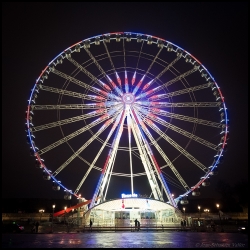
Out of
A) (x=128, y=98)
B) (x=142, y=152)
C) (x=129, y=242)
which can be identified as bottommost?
(x=129, y=242)

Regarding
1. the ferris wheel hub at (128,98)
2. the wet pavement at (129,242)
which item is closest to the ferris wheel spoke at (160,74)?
the ferris wheel hub at (128,98)

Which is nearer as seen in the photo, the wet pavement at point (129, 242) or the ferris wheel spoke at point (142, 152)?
the wet pavement at point (129, 242)

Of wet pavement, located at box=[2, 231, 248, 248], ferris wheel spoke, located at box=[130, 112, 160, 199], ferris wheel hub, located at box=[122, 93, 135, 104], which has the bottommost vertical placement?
wet pavement, located at box=[2, 231, 248, 248]

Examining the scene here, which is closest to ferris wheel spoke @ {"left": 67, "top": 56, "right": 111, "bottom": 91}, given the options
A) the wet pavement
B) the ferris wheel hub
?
the ferris wheel hub

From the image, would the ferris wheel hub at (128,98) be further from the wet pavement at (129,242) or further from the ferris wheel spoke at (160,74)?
the wet pavement at (129,242)

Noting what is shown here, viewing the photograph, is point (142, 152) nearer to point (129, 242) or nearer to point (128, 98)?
point (128, 98)

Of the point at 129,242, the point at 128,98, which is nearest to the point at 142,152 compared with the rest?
the point at 128,98

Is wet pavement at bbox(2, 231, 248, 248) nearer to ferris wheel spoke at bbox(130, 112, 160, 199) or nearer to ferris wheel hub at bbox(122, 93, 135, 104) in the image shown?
ferris wheel spoke at bbox(130, 112, 160, 199)

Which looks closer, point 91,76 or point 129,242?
point 129,242

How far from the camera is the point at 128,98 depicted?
30.5m

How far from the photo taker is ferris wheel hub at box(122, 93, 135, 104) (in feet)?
99.7

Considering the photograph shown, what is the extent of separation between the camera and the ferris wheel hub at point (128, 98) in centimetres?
3038

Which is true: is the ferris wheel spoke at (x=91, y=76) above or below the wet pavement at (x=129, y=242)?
above

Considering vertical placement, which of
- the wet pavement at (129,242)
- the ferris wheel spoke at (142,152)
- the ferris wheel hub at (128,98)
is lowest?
the wet pavement at (129,242)
